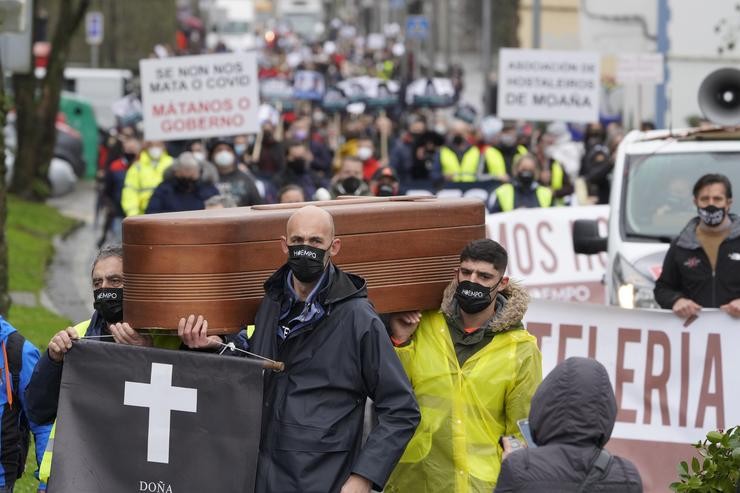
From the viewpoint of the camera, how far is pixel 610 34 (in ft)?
125

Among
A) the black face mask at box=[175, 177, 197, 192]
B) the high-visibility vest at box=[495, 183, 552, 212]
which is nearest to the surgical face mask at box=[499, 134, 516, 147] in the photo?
the high-visibility vest at box=[495, 183, 552, 212]

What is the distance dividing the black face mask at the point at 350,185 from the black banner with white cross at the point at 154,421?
25.1 feet

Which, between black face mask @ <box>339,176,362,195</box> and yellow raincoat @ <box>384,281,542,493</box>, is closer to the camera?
yellow raincoat @ <box>384,281,542,493</box>

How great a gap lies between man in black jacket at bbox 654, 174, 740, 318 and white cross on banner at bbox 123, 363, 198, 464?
13.2 feet

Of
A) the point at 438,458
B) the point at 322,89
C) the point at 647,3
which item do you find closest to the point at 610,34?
the point at 647,3

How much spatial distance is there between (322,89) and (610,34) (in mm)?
6567

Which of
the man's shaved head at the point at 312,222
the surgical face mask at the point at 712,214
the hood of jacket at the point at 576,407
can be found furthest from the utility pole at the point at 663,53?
the hood of jacket at the point at 576,407

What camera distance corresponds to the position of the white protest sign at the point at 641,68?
25359mm

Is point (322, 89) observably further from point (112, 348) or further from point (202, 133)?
point (112, 348)

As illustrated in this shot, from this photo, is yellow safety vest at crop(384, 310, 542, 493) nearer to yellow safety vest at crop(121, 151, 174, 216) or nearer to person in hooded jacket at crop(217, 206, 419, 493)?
person in hooded jacket at crop(217, 206, 419, 493)

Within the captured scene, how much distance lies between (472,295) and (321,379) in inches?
33.1

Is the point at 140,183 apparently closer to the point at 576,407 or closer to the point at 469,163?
the point at 469,163

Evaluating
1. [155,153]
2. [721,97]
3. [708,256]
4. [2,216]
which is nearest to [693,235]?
[708,256]

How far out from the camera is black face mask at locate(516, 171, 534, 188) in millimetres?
16078
